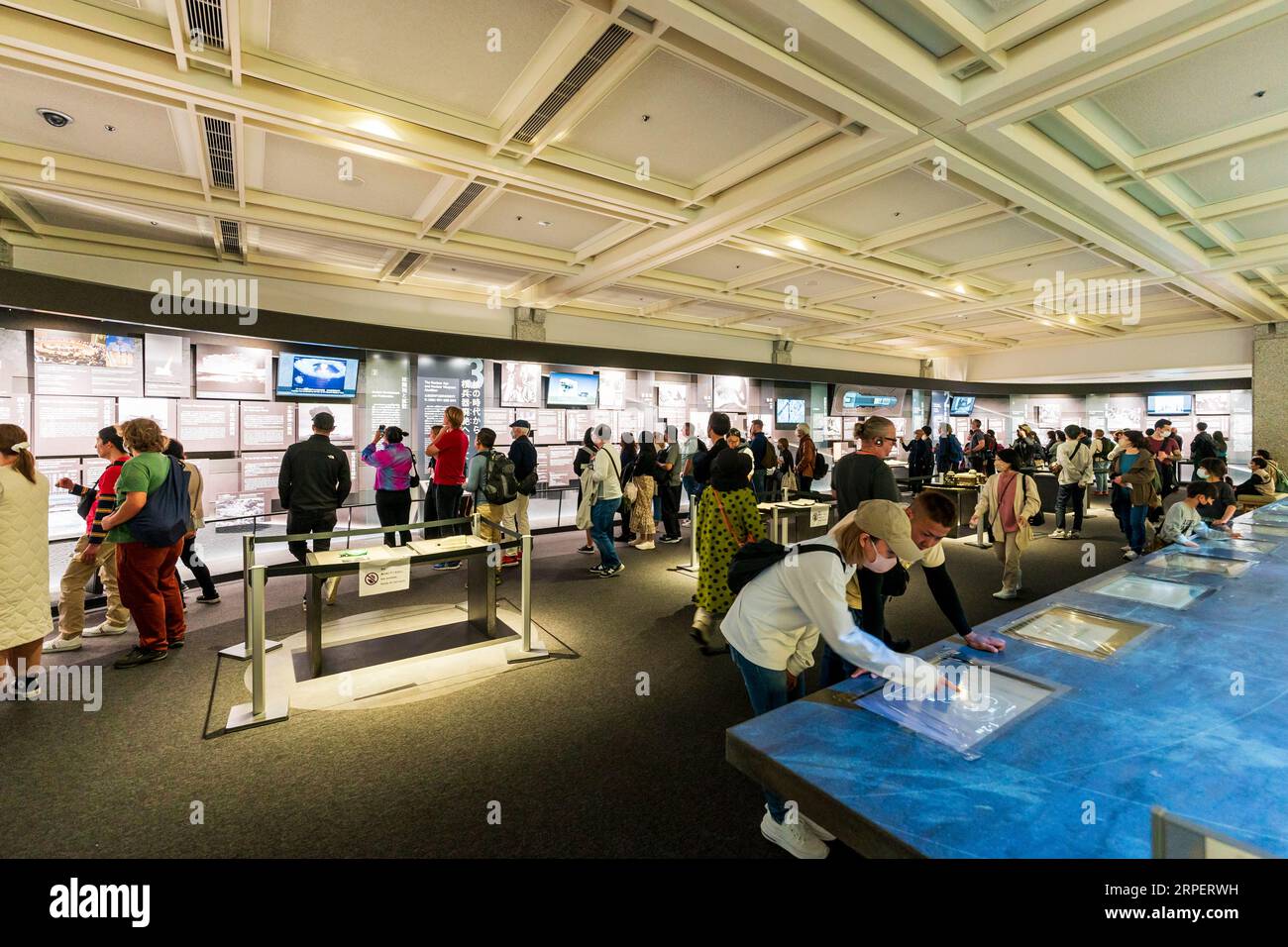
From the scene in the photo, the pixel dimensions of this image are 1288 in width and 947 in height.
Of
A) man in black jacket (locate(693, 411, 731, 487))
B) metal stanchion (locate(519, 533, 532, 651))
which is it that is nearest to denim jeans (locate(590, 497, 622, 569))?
man in black jacket (locate(693, 411, 731, 487))

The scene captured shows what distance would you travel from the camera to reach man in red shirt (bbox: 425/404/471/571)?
20.4 feet

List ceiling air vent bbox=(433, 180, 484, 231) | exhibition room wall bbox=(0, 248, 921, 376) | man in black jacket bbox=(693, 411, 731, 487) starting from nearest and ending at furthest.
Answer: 1. ceiling air vent bbox=(433, 180, 484, 231)
2. man in black jacket bbox=(693, 411, 731, 487)
3. exhibition room wall bbox=(0, 248, 921, 376)

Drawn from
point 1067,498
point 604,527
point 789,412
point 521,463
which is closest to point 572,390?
point 521,463

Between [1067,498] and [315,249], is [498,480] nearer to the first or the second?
[315,249]

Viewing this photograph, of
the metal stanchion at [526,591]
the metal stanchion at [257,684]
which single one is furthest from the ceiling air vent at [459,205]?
the metal stanchion at [257,684]

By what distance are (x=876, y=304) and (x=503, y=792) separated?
33.8ft

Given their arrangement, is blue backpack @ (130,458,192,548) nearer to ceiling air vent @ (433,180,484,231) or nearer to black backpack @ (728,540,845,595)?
ceiling air vent @ (433,180,484,231)

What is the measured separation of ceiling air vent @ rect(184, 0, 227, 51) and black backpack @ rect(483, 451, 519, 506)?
367 cm

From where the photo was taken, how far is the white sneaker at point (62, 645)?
13.7 ft

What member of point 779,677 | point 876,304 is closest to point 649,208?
point 779,677

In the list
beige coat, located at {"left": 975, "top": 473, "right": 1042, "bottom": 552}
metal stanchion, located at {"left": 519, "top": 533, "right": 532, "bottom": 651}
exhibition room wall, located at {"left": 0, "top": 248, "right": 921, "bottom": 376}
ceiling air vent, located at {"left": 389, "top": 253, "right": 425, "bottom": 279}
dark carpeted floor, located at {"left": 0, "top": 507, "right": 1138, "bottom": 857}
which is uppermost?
ceiling air vent, located at {"left": 389, "top": 253, "right": 425, "bottom": 279}

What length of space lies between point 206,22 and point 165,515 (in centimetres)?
296

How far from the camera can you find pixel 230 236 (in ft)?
21.1

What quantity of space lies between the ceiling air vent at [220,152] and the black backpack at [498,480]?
3.24 m
